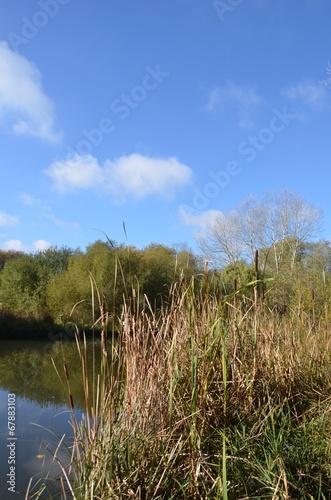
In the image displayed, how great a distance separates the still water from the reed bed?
299 millimetres

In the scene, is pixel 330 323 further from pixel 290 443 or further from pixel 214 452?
pixel 214 452

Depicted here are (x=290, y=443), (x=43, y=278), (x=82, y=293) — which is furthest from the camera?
(x=43, y=278)

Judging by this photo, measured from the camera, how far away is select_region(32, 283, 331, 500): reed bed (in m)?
1.77

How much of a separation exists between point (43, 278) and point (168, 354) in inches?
939

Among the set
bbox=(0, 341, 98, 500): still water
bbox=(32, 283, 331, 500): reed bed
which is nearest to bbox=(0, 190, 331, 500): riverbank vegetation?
bbox=(32, 283, 331, 500): reed bed

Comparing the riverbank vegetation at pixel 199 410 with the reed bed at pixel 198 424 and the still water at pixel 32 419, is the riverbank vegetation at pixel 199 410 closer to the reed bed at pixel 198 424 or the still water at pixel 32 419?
the reed bed at pixel 198 424

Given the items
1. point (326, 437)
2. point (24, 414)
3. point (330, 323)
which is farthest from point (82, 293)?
point (326, 437)

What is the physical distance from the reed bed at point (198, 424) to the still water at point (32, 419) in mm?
299

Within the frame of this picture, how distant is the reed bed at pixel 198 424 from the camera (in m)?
1.77

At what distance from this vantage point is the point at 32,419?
6.25m

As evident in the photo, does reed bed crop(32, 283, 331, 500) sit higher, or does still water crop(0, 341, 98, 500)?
reed bed crop(32, 283, 331, 500)

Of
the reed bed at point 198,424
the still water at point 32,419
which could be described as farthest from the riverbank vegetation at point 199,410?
the still water at point 32,419

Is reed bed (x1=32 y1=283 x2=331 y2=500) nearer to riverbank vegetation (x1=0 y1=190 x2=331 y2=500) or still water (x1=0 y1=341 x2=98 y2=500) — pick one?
riverbank vegetation (x1=0 y1=190 x2=331 y2=500)

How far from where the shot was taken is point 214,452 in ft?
6.95
